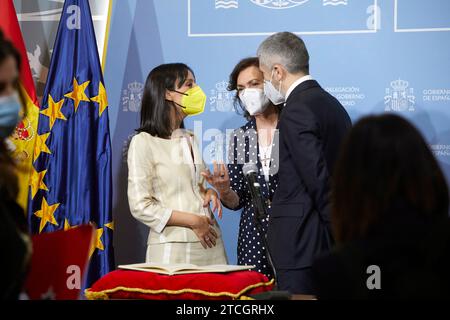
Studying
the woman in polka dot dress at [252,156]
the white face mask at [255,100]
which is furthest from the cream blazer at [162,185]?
the white face mask at [255,100]

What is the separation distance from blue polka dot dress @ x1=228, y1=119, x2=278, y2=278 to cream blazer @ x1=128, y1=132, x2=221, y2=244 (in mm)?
230

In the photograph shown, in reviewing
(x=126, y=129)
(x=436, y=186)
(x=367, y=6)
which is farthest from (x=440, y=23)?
(x=436, y=186)

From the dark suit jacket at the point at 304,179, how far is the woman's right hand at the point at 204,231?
477mm

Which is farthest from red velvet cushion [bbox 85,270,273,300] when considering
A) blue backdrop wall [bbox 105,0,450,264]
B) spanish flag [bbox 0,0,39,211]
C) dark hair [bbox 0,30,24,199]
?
blue backdrop wall [bbox 105,0,450,264]

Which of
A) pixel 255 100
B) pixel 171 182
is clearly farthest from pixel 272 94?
pixel 171 182

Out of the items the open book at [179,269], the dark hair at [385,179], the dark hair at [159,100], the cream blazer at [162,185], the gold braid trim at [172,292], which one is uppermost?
the dark hair at [159,100]

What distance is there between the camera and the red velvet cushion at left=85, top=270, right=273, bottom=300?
2.89 meters

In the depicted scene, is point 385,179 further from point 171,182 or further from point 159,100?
point 159,100

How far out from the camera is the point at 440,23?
4.73 meters

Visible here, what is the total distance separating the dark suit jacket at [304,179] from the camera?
3.48 meters

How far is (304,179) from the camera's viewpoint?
3484 mm

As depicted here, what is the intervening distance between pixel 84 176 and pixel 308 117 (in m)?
1.74

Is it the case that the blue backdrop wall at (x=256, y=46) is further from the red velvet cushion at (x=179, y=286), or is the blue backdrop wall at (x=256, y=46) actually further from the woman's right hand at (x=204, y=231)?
the red velvet cushion at (x=179, y=286)

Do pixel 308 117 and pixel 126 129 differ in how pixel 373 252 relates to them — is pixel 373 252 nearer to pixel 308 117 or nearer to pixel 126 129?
pixel 308 117
